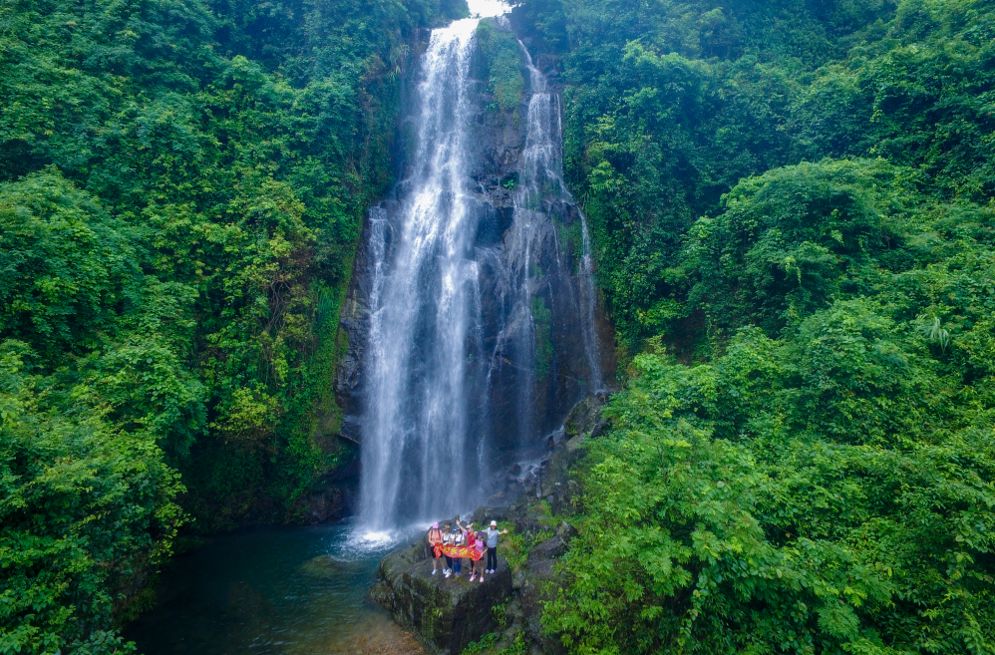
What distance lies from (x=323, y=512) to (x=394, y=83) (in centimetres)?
1747

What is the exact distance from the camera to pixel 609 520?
711cm

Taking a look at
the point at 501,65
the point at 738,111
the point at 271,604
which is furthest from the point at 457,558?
the point at 501,65

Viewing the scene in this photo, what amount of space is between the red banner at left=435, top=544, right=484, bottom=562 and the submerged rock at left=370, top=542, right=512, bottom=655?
43 centimetres

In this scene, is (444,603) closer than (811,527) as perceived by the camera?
No

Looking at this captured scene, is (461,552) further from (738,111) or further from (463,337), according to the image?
(738,111)

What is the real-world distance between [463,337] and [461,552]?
8578 millimetres

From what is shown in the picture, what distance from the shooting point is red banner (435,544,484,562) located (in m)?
8.80

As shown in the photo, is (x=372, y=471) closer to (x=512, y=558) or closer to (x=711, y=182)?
(x=512, y=558)

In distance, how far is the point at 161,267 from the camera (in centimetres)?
1207

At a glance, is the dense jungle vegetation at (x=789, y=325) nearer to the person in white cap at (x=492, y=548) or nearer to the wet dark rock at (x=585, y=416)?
the person in white cap at (x=492, y=548)

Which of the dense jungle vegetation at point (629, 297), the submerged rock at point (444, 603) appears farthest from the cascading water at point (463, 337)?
the submerged rock at point (444, 603)

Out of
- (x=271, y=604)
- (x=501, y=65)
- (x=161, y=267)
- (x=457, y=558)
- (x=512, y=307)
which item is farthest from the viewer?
(x=501, y=65)

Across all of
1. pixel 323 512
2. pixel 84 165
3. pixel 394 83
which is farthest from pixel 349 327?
pixel 394 83

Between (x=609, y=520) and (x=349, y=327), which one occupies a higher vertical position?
(x=349, y=327)
